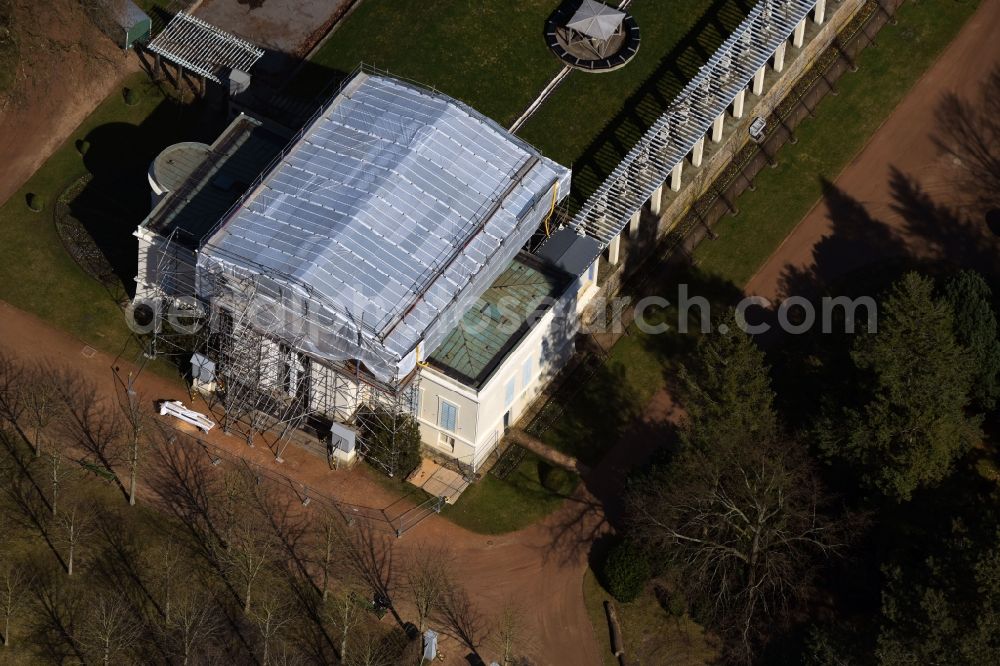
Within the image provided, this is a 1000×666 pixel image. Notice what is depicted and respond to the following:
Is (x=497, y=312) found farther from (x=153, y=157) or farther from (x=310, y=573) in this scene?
(x=153, y=157)

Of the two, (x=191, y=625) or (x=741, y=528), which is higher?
(x=741, y=528)

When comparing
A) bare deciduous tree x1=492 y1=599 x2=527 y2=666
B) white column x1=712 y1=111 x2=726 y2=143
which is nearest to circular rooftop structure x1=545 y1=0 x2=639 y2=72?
white column x1=712 y1=111 x2=726 y2=143

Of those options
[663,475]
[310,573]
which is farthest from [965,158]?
[310,573]

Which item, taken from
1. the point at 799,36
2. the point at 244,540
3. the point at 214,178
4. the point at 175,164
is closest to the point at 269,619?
the point at 244,540

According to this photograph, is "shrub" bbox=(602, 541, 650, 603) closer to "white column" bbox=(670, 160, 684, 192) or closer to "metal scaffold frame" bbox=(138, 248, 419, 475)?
"metal scaffold frame" bbox=(138, 248, 419, 475)

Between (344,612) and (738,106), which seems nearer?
(344,612)

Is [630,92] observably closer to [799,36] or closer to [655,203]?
[655,203]

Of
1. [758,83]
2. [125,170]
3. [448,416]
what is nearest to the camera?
[448,416]
